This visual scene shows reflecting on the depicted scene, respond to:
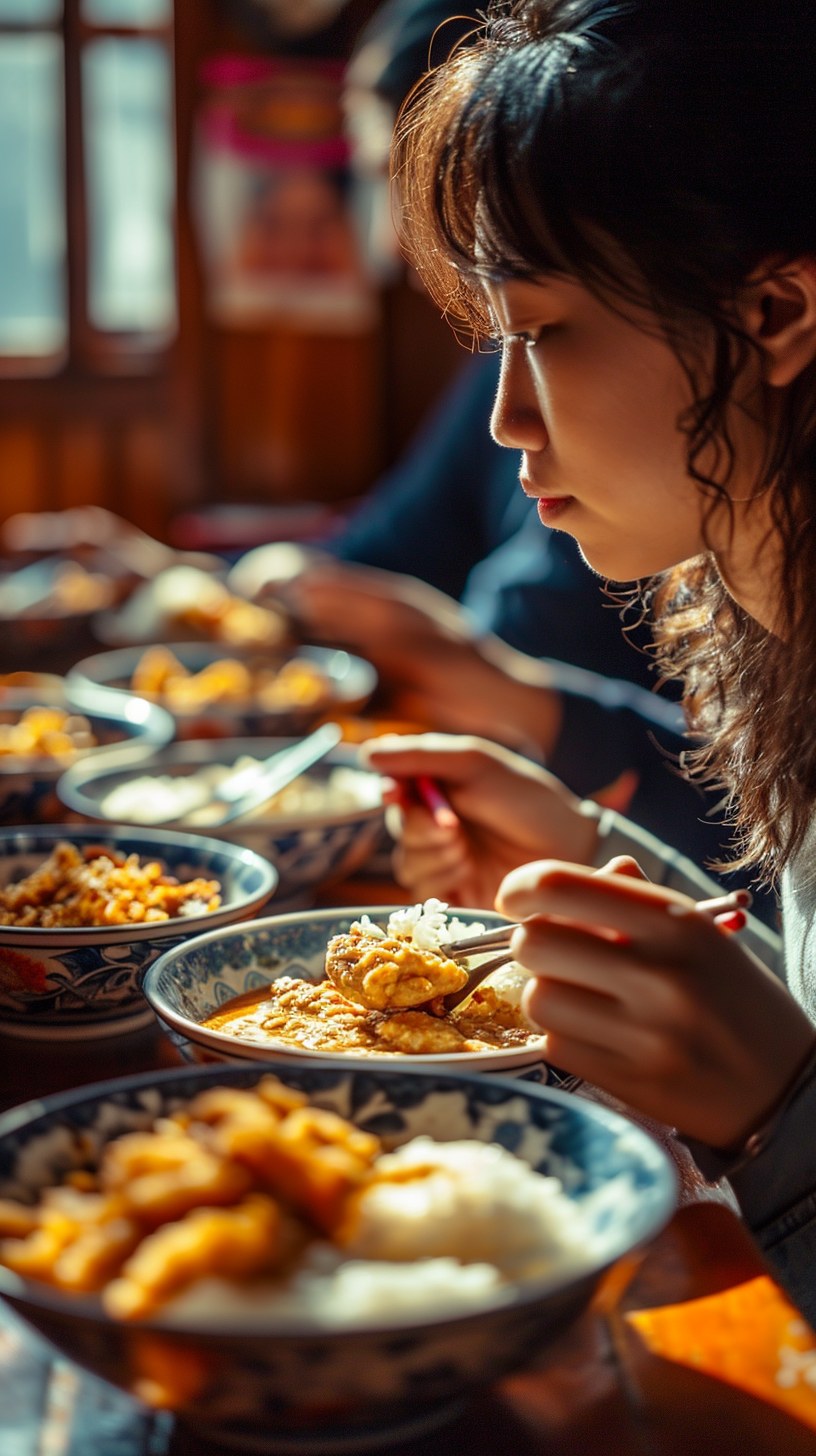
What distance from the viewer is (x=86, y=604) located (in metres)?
2.61

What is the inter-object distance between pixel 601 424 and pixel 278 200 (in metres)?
4.94

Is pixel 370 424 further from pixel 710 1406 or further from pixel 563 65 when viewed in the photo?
pixel 710 1406

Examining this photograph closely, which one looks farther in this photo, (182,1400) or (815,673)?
(815,673)

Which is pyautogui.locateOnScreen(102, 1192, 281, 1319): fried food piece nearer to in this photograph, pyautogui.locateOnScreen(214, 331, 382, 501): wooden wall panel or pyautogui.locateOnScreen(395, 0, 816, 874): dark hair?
pyautogui.locateOnScreen(395, 0, 816, 874): dark hair

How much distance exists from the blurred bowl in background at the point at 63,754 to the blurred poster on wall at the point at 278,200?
368 centimetres

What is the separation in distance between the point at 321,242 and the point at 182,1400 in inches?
216

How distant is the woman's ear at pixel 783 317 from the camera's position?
89 centimetres

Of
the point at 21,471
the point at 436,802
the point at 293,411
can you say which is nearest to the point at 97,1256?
the point at 436,802

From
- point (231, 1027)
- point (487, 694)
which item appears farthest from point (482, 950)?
point (487, 694)

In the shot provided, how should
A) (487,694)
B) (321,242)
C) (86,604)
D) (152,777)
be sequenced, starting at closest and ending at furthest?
(152,777)
(487,694)
(86,604)
(321,242)

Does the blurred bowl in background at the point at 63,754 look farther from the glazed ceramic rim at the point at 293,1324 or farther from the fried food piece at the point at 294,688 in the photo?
the glazed ceramic rim at the point at 293,1324

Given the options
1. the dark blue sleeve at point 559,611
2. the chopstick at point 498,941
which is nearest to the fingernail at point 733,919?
the chopstick at point 498,941

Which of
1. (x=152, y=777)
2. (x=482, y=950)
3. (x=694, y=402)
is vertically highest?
(x=694, y=402)

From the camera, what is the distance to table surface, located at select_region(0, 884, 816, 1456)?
56 centimetres
